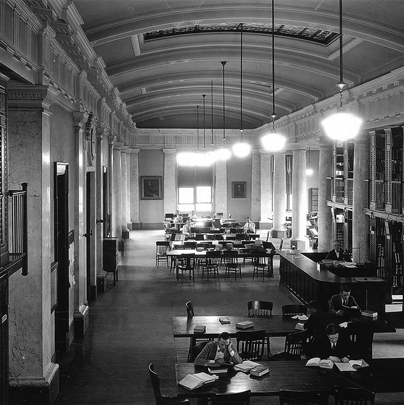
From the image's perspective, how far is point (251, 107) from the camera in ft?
79.9

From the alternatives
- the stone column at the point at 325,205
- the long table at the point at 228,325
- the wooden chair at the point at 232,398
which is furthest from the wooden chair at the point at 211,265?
the wooden chair at the point at 232,398

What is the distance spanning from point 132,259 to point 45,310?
12.7 m

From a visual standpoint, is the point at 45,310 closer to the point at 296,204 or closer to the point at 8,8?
the point at 8,8

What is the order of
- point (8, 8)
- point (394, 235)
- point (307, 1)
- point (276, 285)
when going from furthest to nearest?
point (276, 285) → point (394, 235) → point (307, 1) → point (8, 8)

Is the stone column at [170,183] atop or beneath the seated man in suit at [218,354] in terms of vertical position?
atop

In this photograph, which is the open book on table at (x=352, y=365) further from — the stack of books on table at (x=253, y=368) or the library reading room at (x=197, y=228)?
the stack of books on table at (x=253, y=368)

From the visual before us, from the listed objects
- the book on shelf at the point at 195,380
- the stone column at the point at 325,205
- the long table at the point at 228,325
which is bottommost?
the book on shelf at the point at 195,380

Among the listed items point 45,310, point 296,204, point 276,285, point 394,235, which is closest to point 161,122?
point 296,204

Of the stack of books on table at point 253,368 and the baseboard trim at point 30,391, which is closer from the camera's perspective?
the stack of books on table at point 253,368

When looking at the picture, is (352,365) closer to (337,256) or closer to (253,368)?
(253,368)

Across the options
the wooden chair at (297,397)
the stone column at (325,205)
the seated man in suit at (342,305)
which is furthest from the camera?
the stone column at (325,205)

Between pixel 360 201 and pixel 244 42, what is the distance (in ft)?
16.7

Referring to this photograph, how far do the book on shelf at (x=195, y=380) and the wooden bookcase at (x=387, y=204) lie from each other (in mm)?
7178

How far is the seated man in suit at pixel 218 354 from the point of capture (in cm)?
678
